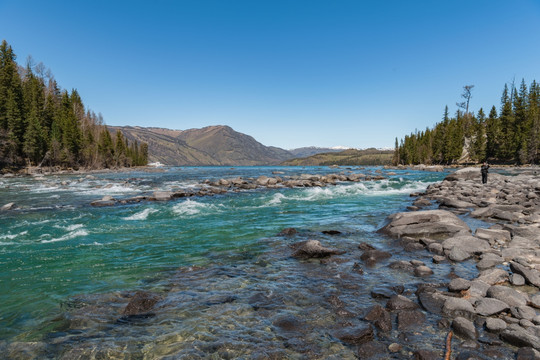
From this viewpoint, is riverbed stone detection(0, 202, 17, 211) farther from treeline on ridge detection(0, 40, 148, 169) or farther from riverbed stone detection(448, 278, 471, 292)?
treeline on ridge detection(0, 40, 148, 169)

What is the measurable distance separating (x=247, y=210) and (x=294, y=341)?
15179 millimetres

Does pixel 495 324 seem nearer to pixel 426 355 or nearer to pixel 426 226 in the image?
pixel 426 355

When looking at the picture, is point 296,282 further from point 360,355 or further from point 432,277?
point 432,277

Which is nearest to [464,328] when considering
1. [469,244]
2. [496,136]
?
[469,244]

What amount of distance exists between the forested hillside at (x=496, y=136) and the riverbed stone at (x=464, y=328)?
319 ft

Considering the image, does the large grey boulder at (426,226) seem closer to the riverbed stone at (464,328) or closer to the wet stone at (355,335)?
the riverbed stone at (464,328)

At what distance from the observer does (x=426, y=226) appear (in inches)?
483

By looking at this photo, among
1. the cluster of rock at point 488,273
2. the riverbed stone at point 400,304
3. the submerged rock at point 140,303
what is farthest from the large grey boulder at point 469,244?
the submerged rock at point 140,303

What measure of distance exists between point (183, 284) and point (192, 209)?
1272 cm

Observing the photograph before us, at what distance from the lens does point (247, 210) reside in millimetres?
20156

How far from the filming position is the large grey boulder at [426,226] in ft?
39.0

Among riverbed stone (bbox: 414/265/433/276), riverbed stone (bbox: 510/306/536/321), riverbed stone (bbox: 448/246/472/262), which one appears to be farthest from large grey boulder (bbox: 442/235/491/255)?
riverbed stone (bbox: 510/306/536/321)

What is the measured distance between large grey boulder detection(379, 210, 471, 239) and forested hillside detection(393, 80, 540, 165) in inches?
3500

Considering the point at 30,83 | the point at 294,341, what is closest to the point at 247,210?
the point at 294,341
